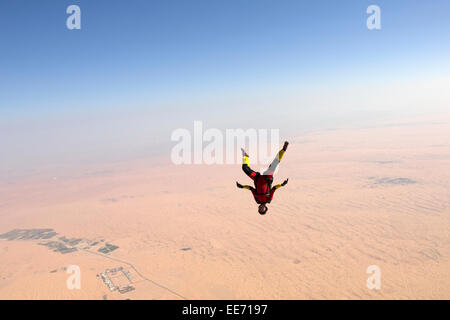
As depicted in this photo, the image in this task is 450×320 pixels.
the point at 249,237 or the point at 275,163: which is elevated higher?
the point at 275,163

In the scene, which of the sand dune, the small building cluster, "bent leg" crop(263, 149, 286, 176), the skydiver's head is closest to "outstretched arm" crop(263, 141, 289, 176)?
"bent leg" crop(263, 149, 286, 176)

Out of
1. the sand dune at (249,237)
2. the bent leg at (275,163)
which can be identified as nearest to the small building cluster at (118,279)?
the sand dune at (249,237)

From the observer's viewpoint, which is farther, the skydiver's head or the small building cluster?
the small building cluster

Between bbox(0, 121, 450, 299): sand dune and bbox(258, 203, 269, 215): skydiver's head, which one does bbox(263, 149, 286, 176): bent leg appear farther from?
bbox(0, 121, 450, 299): sand dune

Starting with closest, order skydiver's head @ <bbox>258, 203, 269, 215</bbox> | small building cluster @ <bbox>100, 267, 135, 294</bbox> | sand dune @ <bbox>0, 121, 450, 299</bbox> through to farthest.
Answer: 1. skydiver's head @ <bbox>258, 203, 269, 215</bbox>
2. sand dune @ <bbox>0, 121, 450, 299</bbox>
3. small building cluster @ <bbox>100, 267, 135, 294</bbox>

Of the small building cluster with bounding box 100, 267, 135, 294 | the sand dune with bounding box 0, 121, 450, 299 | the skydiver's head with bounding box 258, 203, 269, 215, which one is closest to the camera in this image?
the skydiver's head with bounding box 258, 203, 269, 215

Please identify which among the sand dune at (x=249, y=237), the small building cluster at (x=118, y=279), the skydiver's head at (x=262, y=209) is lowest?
the small building cluster at (x=118, y=279)

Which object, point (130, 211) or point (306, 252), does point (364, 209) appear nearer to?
point (306, 252)

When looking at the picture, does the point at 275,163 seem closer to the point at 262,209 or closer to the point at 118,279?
the point at 262,209

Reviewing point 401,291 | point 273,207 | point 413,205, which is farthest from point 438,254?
point 273,207

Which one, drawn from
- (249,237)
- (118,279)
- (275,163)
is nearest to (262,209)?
(275,163)

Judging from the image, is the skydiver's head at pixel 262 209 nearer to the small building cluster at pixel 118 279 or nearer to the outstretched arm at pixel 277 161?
the outstretched arm at pixel 277 161

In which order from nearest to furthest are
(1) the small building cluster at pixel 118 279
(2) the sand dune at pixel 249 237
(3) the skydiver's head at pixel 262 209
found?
(3) the skydiver's head at pixel 262 209
(2) the sand dune at pixel 249 237
(1) the small building cluster at pixel 118 279
